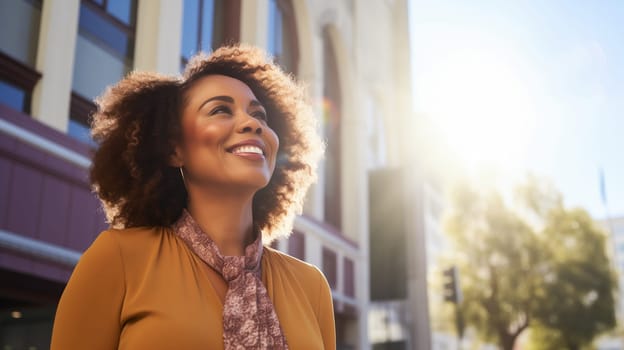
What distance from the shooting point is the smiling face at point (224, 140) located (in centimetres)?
209

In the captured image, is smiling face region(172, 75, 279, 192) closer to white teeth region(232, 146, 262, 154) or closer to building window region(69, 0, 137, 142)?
white teeth region(232, 146, 262, 154)

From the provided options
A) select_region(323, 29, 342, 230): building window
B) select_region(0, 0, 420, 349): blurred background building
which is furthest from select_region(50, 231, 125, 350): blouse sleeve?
select_region(323, 29, 342, 230): building window

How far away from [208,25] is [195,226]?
11272mm

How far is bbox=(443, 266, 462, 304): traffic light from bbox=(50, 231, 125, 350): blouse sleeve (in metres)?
12.9

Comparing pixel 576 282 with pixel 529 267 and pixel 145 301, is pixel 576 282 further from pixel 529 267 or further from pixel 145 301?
pixel 145 301

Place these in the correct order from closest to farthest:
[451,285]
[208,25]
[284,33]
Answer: [208,25]
[451,285]
[284,33]

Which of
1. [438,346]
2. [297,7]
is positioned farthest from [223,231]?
[438,346]

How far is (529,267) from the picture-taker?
29.6 metres

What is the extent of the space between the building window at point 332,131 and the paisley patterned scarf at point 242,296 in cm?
1595

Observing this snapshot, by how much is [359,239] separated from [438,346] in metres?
27.9

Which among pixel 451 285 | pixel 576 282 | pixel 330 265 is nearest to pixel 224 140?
pixel 451 285

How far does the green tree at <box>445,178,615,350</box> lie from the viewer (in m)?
28.8

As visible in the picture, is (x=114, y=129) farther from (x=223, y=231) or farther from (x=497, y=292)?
(x=497, y=292)

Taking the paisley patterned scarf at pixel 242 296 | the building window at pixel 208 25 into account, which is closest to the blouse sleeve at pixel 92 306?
the paisley patterned scarf at pixel 242 296
